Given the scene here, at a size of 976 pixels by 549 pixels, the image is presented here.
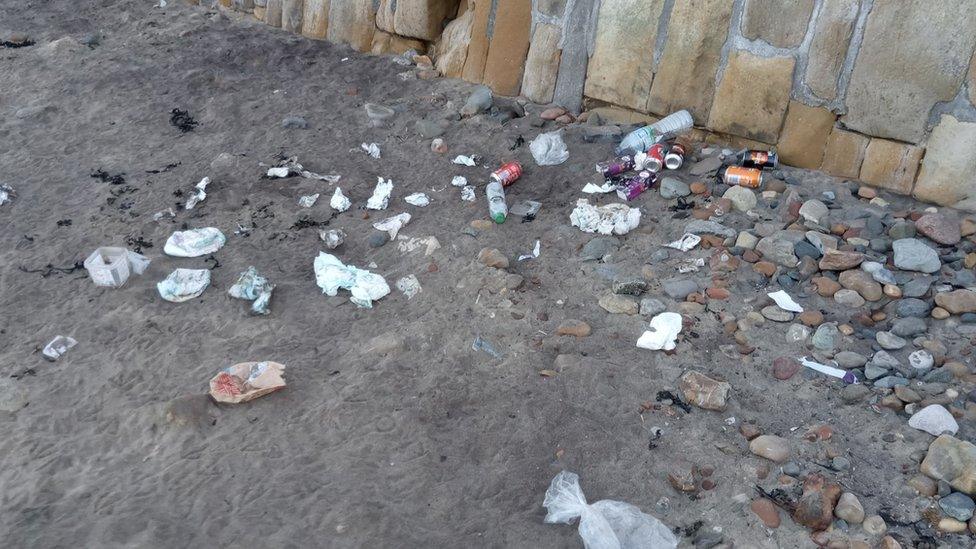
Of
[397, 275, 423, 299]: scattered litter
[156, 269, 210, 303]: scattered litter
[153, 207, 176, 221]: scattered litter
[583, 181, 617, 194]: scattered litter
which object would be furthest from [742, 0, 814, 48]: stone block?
[153, 207, 176, 221]: scattered litter

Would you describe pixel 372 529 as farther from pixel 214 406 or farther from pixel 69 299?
pixel 69 299

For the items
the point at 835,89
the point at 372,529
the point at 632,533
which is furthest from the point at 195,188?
the point at 835,89

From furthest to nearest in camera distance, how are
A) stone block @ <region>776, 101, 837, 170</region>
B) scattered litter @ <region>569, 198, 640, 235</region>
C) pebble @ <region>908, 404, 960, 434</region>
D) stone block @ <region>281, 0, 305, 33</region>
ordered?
stone block @ <region>281, 0, 305, 33</region> → stone block @ <region>776, 101, 837, 170</region> → scattered litter @ <region>569, 198, 640, 235</region> → pebble @ <region>908, 404, 960, 434</region>

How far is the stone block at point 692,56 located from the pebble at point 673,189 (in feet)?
1.85

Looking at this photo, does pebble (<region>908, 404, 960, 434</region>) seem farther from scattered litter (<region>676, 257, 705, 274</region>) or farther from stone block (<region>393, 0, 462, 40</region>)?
stone block (<region>393, 0, 462, 40</region>)

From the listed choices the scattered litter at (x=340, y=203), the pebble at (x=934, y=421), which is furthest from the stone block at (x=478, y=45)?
the pebble at (x=934, y=421)

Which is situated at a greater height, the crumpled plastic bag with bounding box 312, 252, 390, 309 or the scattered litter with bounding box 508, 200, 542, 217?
the scattered litter with bounding box 508, 200, 542, 217

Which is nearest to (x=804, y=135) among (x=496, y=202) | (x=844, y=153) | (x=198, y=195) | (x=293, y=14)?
(x=844, y=153)

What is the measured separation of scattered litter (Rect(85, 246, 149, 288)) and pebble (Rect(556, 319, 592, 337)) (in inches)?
80.6

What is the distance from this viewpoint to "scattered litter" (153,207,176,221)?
4.19 meters

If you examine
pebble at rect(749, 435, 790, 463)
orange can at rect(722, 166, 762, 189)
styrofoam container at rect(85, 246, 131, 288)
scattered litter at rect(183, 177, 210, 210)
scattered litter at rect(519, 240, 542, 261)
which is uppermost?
orange can at rect(722, 166, 762, 189)

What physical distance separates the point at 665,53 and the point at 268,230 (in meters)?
2.41

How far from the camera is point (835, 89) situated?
3.87 m

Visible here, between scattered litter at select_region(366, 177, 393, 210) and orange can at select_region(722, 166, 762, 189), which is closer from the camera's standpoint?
orange can at select_region(722, 166, 762, 189)
